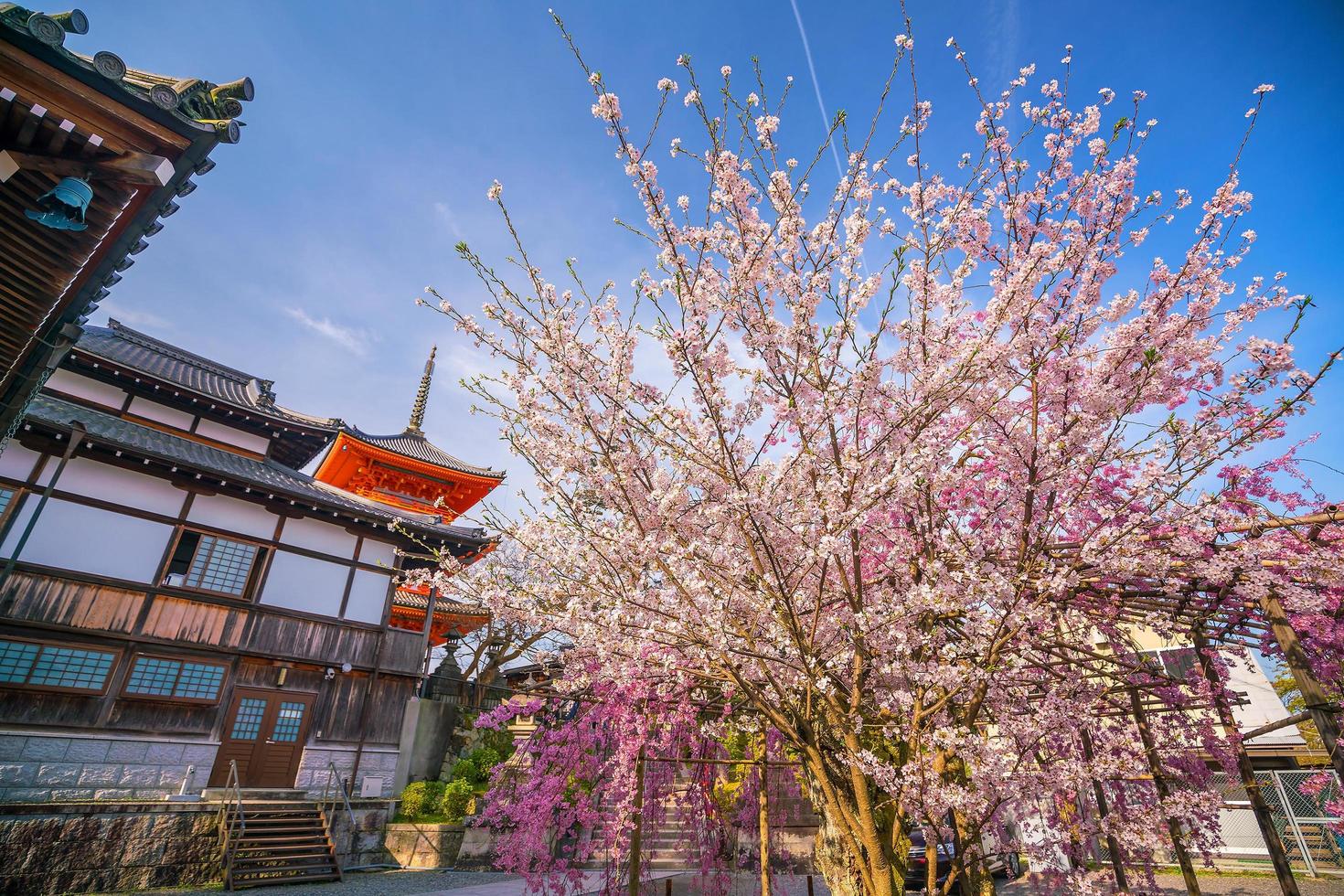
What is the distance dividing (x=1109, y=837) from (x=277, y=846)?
48.4 feet

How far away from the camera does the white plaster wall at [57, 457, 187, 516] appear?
42.2ft

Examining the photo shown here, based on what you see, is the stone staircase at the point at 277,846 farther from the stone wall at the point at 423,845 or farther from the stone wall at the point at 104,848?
the stone wall at the point at 423,845

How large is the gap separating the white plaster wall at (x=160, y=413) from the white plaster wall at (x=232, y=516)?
2831 mm

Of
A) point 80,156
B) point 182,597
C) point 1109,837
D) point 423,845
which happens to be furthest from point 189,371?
point 1109,837

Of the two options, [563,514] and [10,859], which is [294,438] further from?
[563,514]

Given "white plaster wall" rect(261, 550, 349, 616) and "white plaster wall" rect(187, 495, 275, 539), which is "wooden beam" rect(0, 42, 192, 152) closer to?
"white plaster wall" rect(187, 495, 275, 539)

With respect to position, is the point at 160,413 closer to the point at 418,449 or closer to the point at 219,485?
the point at 219,485

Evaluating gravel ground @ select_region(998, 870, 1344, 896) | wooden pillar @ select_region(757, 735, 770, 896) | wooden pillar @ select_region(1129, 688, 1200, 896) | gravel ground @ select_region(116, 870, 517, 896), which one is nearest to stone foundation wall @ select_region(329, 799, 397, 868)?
gravel ground @ select_region(116, 870, 517, 896)

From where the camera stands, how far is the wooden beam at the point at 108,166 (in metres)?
4.55

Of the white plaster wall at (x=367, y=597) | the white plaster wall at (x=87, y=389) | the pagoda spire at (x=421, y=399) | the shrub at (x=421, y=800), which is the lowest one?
the shrub at (x=421, y=800)

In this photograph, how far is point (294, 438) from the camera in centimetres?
1812

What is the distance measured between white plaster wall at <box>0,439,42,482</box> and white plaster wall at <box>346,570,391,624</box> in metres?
7.10

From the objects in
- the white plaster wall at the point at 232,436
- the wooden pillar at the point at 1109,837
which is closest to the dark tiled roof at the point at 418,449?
the white plaster wall at the point at 232,436

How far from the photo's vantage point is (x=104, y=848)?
10414 mm
